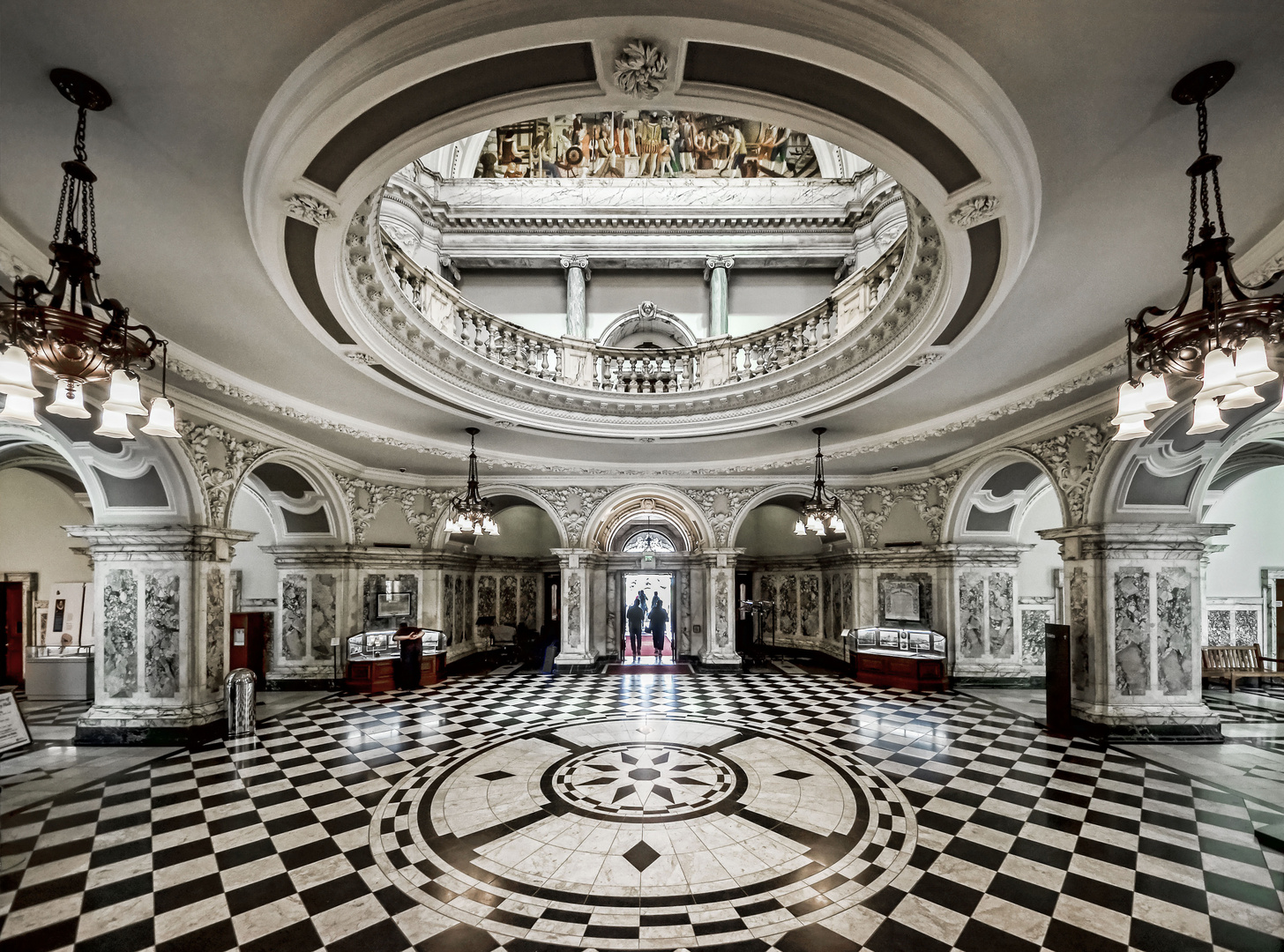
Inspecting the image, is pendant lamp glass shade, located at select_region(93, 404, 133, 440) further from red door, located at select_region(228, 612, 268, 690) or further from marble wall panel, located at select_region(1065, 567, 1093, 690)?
marble wall panel, located at select_region(1065, 567, 1093, 690)

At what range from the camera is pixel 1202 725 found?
7230 mm

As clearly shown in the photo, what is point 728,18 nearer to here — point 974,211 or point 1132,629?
point 974,211

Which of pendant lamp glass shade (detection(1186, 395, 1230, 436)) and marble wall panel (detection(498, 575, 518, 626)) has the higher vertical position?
pendant lamp glass shade (detection(1186, 395, 1230, 436))

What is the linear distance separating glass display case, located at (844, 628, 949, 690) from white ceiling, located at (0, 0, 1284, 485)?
6.84 m

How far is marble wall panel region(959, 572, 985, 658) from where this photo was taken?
35.1 ft

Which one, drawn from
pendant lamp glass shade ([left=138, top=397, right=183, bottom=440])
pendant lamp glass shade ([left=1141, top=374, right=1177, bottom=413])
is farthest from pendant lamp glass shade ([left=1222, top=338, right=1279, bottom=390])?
pendant lamp glass shade ([left=138, top=397, right=183, bottom=440])

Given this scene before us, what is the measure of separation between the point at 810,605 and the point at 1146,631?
26.1 feet

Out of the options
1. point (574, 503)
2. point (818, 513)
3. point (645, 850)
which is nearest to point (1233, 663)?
point (818, 513)

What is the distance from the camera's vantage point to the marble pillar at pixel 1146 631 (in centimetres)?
725

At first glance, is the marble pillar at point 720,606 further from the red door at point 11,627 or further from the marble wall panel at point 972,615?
the red door at point 11,627

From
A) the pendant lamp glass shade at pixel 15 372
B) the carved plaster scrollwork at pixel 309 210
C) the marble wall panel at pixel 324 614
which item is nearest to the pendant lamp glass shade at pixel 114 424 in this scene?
the pendant lamp glass shade at pixel 15 372

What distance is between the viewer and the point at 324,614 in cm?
1077

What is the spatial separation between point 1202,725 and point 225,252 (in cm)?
1207

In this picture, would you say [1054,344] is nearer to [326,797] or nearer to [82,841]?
[326,797]
